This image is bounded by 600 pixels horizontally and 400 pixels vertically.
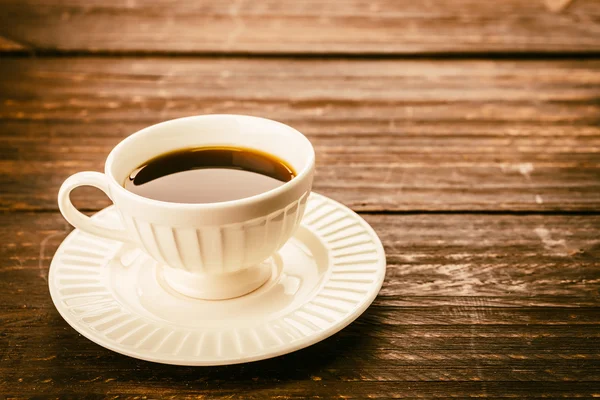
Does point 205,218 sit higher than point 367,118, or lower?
higher

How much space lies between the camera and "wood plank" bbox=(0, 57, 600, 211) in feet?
2.66

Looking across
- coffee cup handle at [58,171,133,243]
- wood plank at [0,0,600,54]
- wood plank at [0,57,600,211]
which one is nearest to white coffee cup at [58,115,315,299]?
coffee cup handle at [58,171,133,243]

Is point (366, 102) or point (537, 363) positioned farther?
point (366, 102)

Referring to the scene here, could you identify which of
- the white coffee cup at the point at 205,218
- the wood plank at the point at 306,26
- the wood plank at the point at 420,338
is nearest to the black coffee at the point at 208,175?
the white coffee cup at the point at 205,218

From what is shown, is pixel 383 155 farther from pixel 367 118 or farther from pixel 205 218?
pixel 205 218

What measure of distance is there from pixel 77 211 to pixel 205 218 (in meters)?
0.14

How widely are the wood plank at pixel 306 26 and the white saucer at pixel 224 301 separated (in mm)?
618

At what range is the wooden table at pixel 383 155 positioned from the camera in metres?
0.52

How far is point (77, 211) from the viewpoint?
587mm

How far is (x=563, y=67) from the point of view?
1148mm

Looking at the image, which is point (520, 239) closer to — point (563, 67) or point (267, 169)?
point (267, 169)

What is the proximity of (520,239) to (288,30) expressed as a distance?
72 centimetres

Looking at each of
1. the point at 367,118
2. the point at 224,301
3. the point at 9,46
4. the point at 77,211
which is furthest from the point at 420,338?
the point at 9,46

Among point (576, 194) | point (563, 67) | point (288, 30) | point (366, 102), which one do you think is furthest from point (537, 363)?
point (288, 30)
